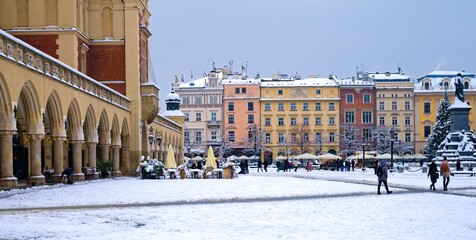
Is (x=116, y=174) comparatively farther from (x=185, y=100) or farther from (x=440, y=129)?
(x=185, y=100)

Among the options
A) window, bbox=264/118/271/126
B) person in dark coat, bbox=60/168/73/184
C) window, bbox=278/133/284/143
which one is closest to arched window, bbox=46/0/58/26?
person in dark coat, bbox=60/168/73/184

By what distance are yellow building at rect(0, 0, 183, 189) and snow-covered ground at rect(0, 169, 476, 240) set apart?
5515 millimetres

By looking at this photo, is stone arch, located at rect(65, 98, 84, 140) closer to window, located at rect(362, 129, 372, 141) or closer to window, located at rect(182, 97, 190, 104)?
window, located at rect(182, 97, 190, 104)

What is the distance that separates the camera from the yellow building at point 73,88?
2880cm

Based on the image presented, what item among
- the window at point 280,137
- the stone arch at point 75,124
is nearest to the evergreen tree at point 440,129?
the window at point 280,137

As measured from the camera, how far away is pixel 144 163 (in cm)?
4381

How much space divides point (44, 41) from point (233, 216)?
30956mm

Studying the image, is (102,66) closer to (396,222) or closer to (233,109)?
(396,222)

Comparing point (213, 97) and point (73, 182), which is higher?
point (213, 97)

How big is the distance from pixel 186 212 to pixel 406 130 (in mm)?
97687

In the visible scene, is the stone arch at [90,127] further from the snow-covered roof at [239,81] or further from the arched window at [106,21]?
the snow-covered roof at [239,81]

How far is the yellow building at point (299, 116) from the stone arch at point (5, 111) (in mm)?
84717

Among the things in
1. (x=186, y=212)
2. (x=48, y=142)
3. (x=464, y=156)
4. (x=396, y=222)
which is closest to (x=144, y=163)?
(x=48, y=142)

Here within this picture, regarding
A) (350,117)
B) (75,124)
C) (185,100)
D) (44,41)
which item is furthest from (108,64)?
(350,117)
